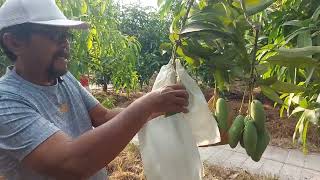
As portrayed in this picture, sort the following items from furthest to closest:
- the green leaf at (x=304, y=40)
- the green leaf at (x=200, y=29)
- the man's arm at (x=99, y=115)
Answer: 1. the man's arm at (x=99, y=115)
2. the green leaf at (x=304, y=40)
3. the green leaf at (x=200, y=29)

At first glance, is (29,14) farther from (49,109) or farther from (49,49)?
(49,109)

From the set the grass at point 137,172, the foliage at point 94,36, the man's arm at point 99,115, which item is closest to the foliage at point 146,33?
the foliage at point 94,36

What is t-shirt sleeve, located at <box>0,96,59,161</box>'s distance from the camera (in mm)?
989

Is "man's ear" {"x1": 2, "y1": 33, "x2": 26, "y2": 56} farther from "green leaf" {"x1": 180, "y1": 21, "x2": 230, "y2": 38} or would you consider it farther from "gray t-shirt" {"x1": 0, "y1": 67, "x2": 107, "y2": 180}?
"green leaf" {"x1": 180, "y1": 21, "x2": 230, "y2": 38}

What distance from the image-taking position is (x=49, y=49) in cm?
116

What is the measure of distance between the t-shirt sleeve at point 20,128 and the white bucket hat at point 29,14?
0.80ft

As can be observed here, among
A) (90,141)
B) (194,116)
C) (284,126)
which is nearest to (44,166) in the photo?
(90,141)

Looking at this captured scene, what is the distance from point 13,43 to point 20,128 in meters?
0.31

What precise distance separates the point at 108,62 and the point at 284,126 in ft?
7.48

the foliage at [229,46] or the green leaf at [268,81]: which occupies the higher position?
the foliage at [229,46]

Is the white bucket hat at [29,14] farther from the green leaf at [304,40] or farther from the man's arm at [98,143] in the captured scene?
the green leaf at [304,40]

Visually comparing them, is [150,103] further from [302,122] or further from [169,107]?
[302,122]

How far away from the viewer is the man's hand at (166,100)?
94 cm

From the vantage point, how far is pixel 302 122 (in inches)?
51.0
